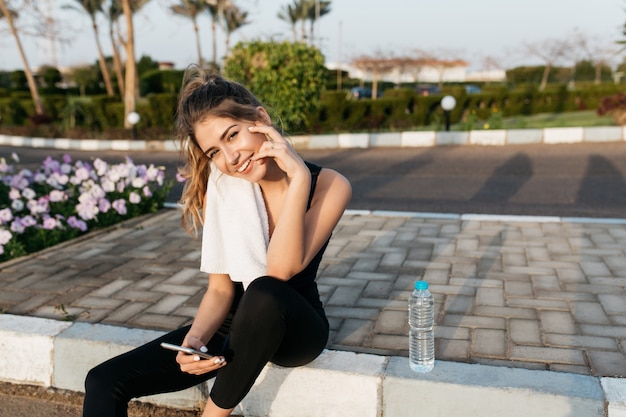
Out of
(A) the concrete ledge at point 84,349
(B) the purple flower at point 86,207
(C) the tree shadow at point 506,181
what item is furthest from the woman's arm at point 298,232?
(C) the tree shadow at point 506,181

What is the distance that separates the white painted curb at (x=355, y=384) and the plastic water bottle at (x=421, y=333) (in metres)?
0.05

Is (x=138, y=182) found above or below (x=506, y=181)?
above

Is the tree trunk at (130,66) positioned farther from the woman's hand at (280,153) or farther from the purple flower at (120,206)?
the woman's hand at (280,153)

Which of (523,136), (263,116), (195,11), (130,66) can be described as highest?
(195,11)

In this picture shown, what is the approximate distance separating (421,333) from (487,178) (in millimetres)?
5927

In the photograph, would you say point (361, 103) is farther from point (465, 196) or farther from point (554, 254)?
point (554, 254)

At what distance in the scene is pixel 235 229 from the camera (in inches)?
93.8

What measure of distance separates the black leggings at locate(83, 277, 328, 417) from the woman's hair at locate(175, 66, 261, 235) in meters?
0.58

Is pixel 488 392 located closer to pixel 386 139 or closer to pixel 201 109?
pixel 201 109

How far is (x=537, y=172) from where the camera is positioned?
332 inches

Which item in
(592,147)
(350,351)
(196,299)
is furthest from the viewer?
(592,147)

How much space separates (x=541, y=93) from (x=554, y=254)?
19.0m

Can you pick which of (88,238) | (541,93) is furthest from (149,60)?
(88,238)

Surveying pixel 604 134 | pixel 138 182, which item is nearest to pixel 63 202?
pixel 138 182
